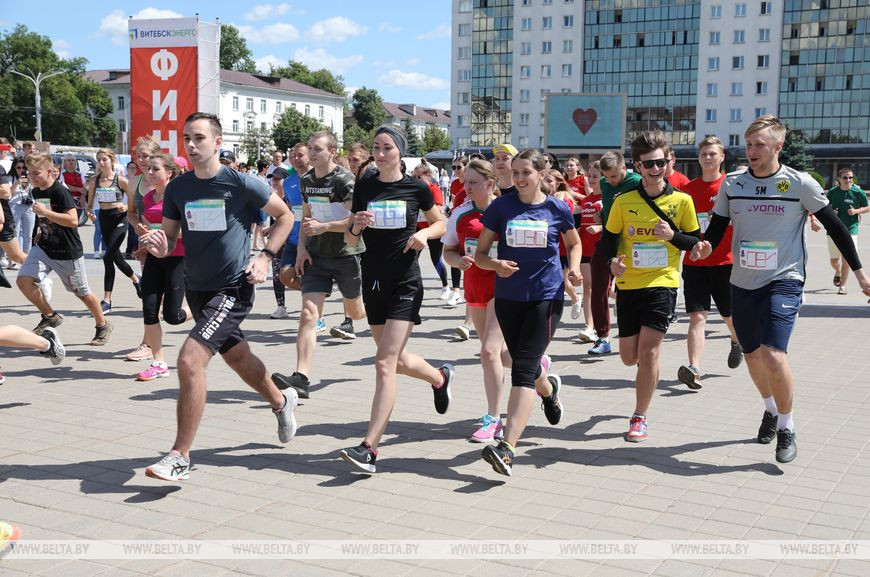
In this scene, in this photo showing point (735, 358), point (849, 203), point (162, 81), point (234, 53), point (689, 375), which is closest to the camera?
point (689, 375)

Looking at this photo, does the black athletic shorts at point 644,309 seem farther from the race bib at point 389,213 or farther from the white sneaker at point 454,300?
the white sneaker at point 454,300

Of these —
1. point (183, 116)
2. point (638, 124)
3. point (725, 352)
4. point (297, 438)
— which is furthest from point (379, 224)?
point (638, 124)

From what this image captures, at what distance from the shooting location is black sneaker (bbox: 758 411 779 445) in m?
6.04

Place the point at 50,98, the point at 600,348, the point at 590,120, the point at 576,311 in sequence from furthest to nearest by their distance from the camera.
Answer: the point at 50,98
the point at 590,120
the point at 576,311
the point at 600,348

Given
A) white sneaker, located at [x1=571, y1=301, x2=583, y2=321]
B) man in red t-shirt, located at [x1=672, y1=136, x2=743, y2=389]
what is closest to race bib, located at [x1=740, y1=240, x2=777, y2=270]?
man in red t-shirt, located at [x1=672, y1=136, x2=743, y2=389]

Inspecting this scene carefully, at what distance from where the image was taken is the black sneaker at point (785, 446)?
5590 mm

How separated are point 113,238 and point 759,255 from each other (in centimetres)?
859

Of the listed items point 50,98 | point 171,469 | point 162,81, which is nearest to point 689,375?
point 171,469

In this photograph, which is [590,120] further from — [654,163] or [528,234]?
[528,234]

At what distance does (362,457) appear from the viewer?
5.11 meters

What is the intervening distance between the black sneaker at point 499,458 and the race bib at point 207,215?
6.32 feet

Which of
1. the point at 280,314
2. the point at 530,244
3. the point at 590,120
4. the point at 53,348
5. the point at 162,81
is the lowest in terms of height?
the point at 280,314

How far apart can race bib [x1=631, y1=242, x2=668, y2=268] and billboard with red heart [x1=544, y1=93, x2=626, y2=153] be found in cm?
5230

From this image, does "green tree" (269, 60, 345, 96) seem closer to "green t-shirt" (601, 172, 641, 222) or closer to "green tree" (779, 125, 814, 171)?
"green tree" (779, 125, 814, 171)
